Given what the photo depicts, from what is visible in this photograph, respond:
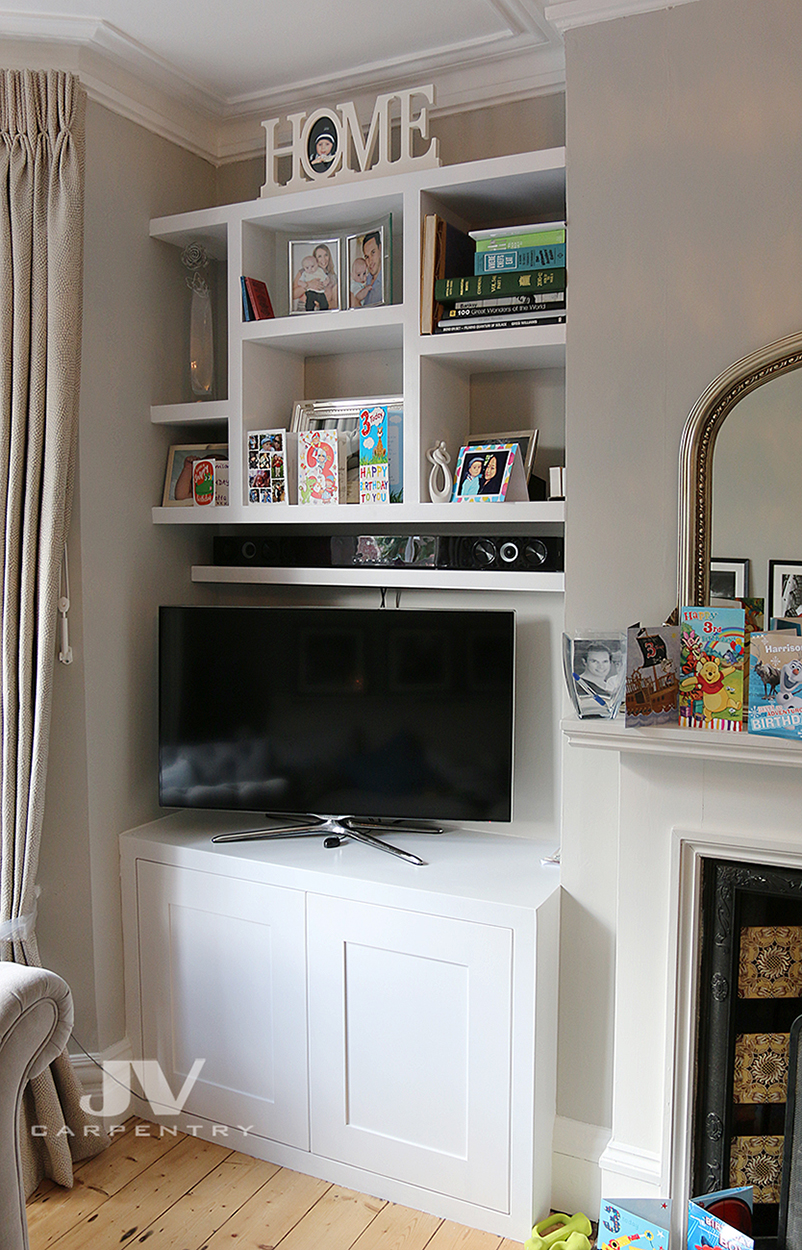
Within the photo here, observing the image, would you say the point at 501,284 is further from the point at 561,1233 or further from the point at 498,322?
the point at 561,1233

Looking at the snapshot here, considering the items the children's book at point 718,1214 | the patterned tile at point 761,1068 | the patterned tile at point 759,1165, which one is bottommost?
the children's book at point 718,1214

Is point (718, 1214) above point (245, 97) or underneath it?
underneath

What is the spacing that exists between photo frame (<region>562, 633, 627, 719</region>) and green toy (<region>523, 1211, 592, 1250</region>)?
1.10 meters

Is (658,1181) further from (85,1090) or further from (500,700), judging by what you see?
(85,1090)

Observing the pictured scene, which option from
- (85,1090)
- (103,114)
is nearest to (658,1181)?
(85,1090)

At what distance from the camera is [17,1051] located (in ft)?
5.70

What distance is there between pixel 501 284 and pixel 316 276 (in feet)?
1.76

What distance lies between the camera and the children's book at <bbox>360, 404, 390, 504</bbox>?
241 cm

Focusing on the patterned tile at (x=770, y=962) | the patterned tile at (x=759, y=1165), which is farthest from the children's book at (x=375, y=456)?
the patterned tile at (x=759, y=1165)

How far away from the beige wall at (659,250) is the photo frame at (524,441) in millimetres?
305

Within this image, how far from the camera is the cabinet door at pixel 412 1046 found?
7.07 ft

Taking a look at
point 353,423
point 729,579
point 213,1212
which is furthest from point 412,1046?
point 353,423

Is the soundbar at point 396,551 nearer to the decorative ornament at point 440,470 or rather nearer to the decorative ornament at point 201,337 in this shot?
the decorative ornament at point 440,470

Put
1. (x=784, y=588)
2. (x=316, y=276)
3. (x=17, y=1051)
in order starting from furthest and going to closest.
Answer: (x=316, y=276) → (x=784, y=588) → (x=17, y=1051)
